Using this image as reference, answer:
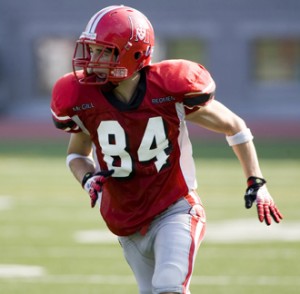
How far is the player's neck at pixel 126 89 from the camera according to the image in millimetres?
4008

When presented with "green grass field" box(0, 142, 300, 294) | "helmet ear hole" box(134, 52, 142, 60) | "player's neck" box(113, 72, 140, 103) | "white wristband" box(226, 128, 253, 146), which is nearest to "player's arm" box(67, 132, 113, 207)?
"player's neck" box(113, 72, 140, 103)

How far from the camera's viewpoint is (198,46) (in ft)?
62.0

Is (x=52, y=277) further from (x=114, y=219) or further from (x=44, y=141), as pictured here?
(x=44, y=141)

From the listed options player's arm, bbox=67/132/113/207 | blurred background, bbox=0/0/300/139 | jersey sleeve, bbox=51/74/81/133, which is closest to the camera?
jersey sleeve, bbox=51/74/81/133

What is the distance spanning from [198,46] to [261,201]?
15.1 m

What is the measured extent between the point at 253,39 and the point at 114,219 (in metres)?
14.9

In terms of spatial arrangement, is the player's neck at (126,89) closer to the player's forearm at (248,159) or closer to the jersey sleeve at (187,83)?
the jersey sleeve at (187,83)

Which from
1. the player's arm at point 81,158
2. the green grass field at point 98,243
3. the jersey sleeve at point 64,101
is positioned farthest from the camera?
the green grass field at point 98,243

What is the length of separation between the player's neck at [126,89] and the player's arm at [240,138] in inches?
10.1

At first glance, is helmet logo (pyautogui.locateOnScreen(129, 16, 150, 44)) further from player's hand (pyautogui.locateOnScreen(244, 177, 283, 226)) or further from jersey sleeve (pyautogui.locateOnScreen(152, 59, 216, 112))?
player's hand (pyautogui.locateOnScreen(244, 177, 283, 226))

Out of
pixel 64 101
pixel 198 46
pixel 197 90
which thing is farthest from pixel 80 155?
pixel 198 46

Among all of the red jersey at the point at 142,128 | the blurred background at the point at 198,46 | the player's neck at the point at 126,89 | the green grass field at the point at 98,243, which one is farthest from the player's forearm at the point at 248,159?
the blurred background at the point at 198,46

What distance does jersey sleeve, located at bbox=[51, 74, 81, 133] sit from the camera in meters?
3.99

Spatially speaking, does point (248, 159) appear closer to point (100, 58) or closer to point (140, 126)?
point (140, 126)
